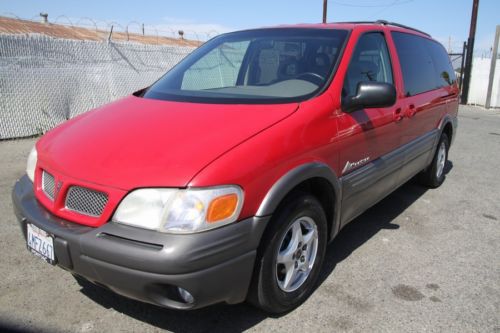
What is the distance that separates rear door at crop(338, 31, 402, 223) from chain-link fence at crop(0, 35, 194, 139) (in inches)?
232

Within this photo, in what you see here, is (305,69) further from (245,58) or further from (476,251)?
(476,251)

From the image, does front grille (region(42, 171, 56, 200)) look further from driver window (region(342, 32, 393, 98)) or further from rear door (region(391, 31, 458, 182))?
rear door (region(391, 31, 458, 182))

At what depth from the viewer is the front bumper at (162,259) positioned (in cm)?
195

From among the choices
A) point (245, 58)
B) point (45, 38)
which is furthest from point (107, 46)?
point (245, 58)

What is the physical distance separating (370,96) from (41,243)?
7.03ft

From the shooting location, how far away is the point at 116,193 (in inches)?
82.4

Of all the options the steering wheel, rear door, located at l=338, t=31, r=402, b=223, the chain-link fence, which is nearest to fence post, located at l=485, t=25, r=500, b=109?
the chain-link fence

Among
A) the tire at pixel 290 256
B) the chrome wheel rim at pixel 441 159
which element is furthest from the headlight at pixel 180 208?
the chrome wheel rim at pixel 441 159

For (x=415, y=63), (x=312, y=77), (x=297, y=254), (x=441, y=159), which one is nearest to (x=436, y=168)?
(x=441, y=159)

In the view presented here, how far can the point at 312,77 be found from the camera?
2967 millimetres

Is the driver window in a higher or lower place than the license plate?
higher

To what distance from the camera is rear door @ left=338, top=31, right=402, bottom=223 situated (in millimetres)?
2930

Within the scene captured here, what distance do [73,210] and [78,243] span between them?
22 cm

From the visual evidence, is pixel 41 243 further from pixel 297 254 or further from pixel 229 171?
pixel 297 254
